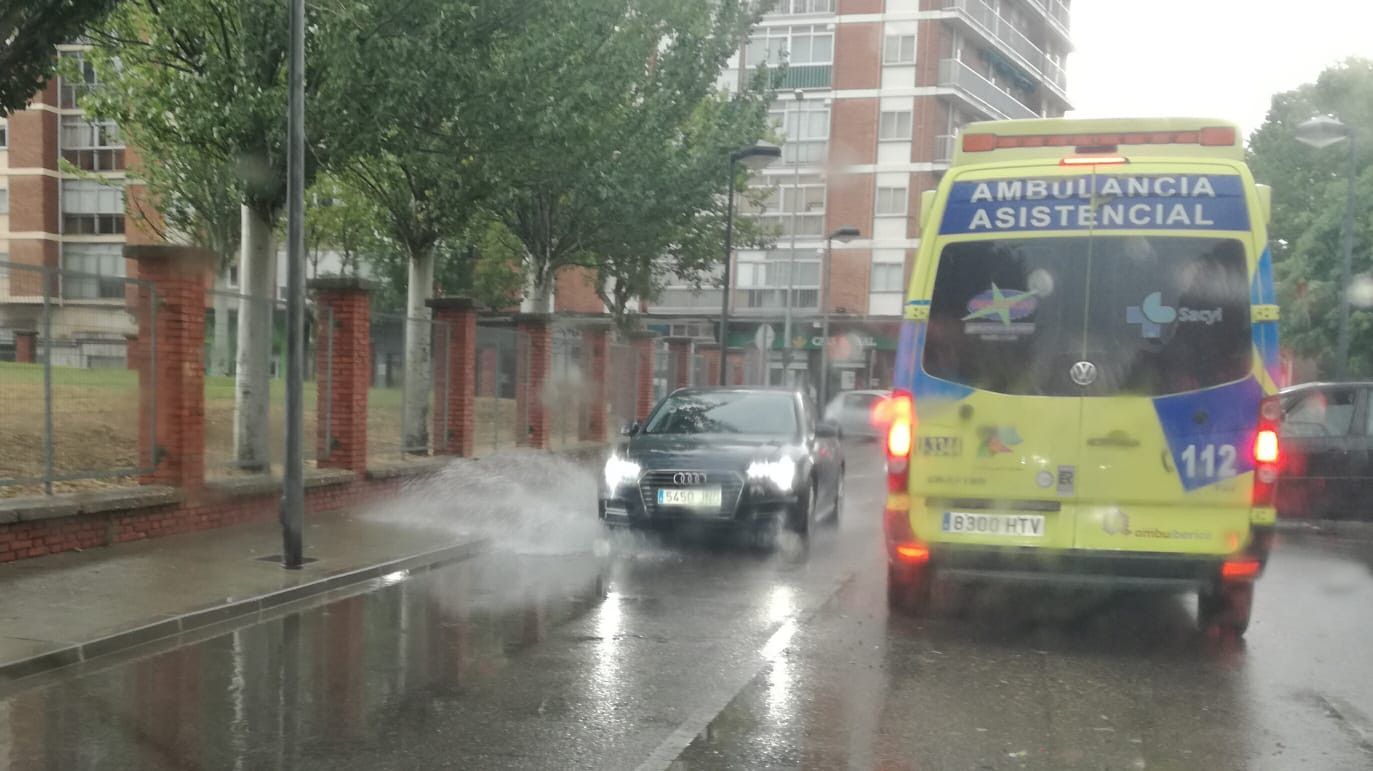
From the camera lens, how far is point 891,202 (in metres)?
49.8

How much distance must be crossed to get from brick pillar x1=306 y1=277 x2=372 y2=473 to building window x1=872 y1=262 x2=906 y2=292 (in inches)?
1458

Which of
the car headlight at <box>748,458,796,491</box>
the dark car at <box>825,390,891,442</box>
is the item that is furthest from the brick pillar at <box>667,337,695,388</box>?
the car headlight at <box>748,458,796,491</box>

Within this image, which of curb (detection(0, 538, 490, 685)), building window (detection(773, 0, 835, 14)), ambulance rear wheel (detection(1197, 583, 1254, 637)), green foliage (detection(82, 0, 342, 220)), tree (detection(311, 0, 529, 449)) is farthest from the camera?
building window (detection(773, 0, 835, 14))

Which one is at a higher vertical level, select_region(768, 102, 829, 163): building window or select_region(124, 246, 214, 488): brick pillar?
select_region(768, 102, 829, 163): building window

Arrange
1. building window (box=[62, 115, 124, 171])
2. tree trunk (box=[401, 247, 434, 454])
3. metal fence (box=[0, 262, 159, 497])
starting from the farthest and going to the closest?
building window (box=[62, 115, 124, 171]) < tree trunk (box=[401, 247, 434, 454]) < metal fence (box=[0, 262, 159, 497])

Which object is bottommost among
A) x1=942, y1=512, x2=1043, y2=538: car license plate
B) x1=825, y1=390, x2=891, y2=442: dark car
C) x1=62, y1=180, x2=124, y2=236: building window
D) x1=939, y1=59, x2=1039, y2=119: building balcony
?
x1=825, y1=390, x2=891, y2=442: dark car

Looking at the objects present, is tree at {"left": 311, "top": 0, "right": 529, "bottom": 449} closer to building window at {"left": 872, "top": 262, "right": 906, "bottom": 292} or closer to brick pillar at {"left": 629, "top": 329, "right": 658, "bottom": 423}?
brick pillar at {"left": 629, "top": 329, "right": 658, "bottom": 423}

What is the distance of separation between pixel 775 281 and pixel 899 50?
10.5m

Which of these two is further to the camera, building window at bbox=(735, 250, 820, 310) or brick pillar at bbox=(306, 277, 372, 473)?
building window at bbox=(735, 250, 820, 310)

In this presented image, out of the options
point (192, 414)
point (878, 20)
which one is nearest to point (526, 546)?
point (192, 414)

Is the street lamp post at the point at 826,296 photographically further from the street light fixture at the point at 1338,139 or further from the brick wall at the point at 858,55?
the street light fixture at the point at 1338,139

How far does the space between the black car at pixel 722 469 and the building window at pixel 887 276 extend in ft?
123

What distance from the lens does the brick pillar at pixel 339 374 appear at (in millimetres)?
14438

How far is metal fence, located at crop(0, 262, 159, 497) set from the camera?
971cm
